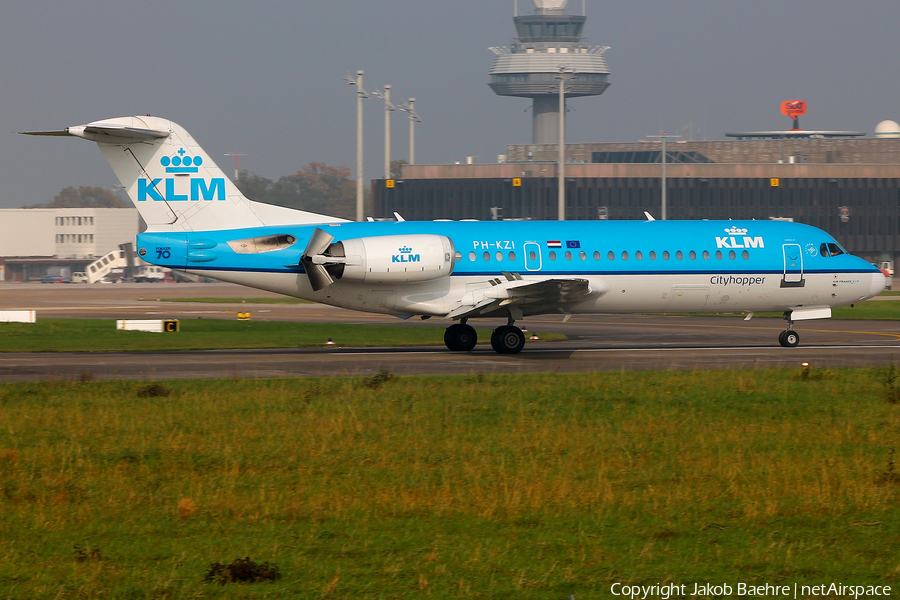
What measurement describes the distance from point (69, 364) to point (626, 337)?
712 inches

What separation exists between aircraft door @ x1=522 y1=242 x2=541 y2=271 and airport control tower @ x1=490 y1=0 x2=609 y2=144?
142282mm

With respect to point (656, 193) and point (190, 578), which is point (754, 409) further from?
point (656, 193)

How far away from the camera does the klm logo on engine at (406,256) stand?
25.5 metres

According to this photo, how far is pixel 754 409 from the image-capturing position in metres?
16.5

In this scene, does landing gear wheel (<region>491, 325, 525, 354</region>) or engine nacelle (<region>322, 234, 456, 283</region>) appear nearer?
engine nacelle (<region>322, 234, 456, 283</region>)

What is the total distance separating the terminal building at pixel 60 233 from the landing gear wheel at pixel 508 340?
13157 cm

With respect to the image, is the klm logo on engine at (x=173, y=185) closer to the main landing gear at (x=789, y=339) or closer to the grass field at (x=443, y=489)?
the grass field at (x=443, y=489)

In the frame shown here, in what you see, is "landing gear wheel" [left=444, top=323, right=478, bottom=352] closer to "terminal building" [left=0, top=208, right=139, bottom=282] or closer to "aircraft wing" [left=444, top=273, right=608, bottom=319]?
"aircraft wing" [left=444, top=273, right=608, bottom=319]

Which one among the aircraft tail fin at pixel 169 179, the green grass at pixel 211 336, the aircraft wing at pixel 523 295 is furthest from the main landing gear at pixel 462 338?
the aircraft tail fin at pixel 169 179

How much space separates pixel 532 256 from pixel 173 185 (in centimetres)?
961

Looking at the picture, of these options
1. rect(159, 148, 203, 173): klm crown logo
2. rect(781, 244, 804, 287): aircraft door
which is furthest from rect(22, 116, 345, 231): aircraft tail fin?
rect(781, 244, 804, 287): aircraft door

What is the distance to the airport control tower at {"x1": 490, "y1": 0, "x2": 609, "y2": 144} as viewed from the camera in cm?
17025

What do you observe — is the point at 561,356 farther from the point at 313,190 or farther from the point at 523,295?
the point at 313,190

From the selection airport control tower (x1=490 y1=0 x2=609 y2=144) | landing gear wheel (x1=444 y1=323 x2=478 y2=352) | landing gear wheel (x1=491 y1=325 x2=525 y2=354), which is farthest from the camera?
airport control tower (x1=490 y1=0 x2=609 y2=144)
